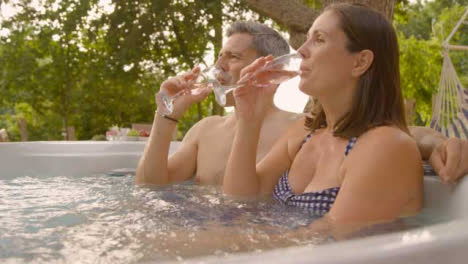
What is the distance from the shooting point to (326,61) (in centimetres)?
145

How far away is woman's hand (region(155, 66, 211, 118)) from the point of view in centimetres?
190

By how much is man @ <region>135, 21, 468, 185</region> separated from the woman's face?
1.83 feet

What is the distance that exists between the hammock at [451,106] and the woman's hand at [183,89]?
2.76 metres

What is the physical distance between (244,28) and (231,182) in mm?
731

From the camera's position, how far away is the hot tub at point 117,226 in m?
0.64

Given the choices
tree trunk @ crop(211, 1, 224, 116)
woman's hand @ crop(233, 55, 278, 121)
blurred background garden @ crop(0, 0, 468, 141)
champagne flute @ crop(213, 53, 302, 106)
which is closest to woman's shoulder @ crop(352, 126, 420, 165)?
champagne flute @ crop(213, 53, 302, 106)

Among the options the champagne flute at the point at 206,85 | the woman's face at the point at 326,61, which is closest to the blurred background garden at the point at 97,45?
the champagne flute at the point at 206,85

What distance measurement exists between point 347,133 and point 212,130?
95 cm

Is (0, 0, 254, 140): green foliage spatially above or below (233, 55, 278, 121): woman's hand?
above

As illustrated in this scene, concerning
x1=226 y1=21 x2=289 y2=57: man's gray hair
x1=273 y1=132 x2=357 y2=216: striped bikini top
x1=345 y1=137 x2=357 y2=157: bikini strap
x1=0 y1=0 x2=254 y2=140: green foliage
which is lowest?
x1=273 y1=132 x2=357 y2=216: striped bikini top

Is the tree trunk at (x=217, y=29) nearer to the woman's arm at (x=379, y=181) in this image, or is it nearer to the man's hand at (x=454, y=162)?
the man's hand at (x=454, y=162)

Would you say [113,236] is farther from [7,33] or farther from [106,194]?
[7,33]

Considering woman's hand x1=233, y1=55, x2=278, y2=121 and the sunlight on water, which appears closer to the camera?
the sunlight on water

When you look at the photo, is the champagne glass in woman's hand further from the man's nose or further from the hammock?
the hammock
